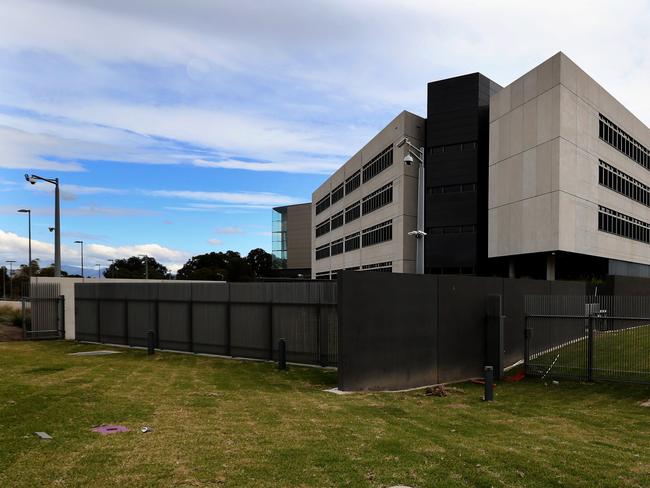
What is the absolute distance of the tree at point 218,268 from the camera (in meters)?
133

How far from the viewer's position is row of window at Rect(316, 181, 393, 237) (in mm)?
56759

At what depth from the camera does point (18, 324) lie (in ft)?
104

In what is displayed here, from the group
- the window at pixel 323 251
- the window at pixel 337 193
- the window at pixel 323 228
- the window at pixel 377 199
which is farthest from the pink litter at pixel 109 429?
the window at pixel 323 228

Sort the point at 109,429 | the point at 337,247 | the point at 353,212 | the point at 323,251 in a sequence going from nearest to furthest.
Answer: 1. the point at 109,429
2. the point at 353,212
3. the point at 337,247
4. the point at 323,251

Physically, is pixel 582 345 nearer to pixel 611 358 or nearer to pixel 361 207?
pixel 611 358

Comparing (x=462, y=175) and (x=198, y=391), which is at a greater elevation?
(x=462, y=175)

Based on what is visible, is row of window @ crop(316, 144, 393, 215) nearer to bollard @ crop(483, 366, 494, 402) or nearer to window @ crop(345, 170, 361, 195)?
window @ crop(345, 170, 361, 195)

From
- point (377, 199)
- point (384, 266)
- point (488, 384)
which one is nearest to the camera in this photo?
point (488, 384)

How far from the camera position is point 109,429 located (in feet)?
26.9

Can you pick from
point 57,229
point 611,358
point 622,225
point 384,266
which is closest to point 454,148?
point 384,266

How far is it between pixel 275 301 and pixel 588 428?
10.8 m

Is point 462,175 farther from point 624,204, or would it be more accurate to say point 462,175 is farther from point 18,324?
point 18,324

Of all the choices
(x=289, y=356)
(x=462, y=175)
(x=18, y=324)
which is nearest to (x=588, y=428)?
(x=289, y=356)

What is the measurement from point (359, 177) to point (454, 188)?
1958 cm
